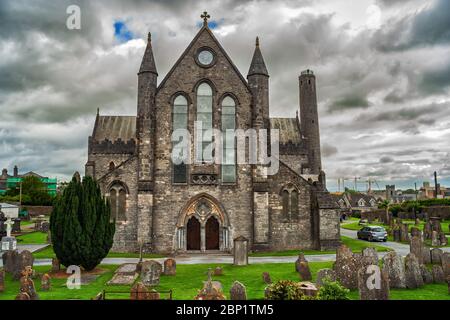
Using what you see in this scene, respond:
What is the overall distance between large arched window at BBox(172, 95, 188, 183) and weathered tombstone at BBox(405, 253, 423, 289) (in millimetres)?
15520

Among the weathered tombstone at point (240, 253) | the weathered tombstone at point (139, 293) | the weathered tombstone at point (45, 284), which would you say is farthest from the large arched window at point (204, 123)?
the weathered tombstone at point (139, 293)

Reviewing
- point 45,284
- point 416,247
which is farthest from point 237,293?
point 416,247

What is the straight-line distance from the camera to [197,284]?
15727mm

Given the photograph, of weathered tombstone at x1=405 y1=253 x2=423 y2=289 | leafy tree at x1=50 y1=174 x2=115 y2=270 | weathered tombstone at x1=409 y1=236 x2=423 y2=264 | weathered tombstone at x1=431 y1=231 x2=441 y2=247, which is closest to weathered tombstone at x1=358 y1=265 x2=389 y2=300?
weathered tombstone at x1=405 y1=253 x2=423 y2=289

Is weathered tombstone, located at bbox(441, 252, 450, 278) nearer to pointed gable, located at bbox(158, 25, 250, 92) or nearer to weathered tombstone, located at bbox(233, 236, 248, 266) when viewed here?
weathered tombstone, located at bbox(233, 236, 248, 266)

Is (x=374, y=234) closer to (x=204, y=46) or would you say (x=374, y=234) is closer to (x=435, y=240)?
(x=435, y=240)

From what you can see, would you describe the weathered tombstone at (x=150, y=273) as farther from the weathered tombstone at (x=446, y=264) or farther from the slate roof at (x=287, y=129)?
the slate roof at (x=287, y=129)

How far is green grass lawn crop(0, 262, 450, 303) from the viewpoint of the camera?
13.5 metres

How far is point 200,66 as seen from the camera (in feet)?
91.4

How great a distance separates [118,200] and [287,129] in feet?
75.9

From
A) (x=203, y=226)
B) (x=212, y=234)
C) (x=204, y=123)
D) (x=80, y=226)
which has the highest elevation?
(x=204, y=123)
